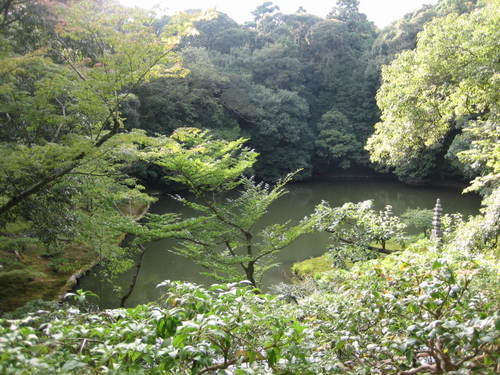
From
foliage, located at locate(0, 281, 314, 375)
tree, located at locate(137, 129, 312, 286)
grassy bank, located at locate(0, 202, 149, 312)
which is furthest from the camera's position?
grassy bank, located at locate(0, 202, 149, 312)

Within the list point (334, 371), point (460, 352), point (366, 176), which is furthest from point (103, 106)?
point (366, 176)

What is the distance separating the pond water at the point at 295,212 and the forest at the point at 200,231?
11.1 inches

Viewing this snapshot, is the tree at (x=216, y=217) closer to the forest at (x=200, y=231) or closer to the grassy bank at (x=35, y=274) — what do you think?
the forest at (x=200, y=231)

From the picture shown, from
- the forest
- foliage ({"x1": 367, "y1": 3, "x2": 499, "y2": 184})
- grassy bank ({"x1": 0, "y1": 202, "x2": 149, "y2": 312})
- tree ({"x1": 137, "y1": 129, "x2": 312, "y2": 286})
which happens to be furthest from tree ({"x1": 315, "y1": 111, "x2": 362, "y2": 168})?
tree ({"x1": 137, "y1": 129, "x2": 312, "y2": 286})

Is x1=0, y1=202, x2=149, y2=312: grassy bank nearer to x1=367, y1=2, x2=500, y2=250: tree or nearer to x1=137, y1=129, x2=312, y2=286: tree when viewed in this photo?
x1=137, y1=129, x2=312, y2=286: tree

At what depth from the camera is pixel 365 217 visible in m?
5.73

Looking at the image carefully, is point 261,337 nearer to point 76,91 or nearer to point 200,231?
point 76,91

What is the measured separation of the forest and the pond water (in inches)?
11.1

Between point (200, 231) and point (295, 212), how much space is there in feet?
32.2

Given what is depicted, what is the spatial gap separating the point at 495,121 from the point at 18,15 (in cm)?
752

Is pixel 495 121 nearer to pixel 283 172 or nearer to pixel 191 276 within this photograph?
pixel 191 276

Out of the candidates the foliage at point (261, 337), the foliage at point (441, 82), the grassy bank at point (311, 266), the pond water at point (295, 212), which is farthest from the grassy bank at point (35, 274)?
the foliage at point (441, 82)

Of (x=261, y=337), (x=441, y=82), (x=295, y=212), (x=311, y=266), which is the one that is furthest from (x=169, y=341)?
(x=295, y=212)

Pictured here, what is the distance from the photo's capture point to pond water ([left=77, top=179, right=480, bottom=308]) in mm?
7887
